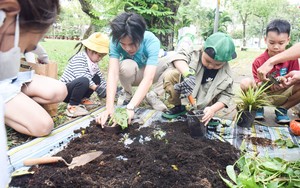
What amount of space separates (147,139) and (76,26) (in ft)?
142

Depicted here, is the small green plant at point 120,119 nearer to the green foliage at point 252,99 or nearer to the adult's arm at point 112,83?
the adult's arm at point 112,83

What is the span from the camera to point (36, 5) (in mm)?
909

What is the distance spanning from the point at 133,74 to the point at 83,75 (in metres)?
0.58

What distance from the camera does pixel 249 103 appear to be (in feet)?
9.59

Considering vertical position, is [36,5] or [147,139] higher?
[36,5]

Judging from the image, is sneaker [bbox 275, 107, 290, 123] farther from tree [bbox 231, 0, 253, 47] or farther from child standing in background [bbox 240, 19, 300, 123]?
tree [bbox 231, 0, 253, 47]

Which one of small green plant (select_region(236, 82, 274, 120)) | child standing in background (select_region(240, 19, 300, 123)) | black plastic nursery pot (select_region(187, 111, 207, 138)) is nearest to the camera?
black plastic nursery pot (select_region(187, 111, 207, 138))

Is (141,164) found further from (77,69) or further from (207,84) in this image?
(77,69)

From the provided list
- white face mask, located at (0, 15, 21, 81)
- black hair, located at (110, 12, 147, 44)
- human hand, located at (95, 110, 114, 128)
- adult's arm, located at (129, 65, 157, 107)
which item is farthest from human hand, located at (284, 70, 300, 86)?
white face mask, located at (0, 15, 21, 81)

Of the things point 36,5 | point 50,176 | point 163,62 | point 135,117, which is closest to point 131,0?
point 163,62

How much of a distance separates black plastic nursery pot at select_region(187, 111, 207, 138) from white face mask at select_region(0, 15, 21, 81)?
158 cm

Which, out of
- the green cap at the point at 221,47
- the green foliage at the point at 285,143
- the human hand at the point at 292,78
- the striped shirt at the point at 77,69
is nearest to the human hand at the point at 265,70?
the human hand at the point at 292,78

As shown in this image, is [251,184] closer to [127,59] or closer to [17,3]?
[17,3]

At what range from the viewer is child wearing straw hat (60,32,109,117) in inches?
120
